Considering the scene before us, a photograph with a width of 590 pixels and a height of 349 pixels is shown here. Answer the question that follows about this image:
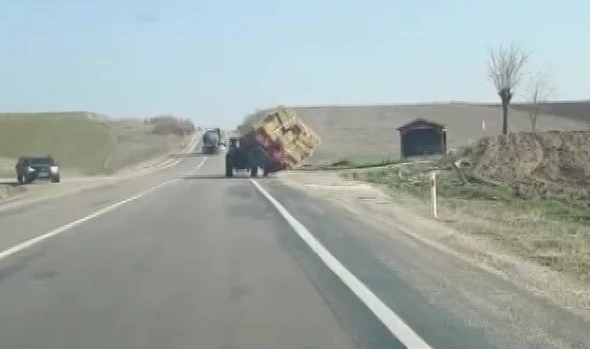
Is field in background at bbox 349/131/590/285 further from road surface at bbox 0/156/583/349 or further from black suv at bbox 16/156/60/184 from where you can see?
black suv at bbox 16/156/60/184

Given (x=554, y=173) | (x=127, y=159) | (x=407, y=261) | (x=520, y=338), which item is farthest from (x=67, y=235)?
(x=127, y=159)

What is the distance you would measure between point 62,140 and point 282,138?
7788 cm

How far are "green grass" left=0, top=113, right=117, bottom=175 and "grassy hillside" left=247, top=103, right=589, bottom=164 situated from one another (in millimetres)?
19806

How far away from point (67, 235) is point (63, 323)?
10501 mm

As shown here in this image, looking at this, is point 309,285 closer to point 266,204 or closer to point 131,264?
point 131,264

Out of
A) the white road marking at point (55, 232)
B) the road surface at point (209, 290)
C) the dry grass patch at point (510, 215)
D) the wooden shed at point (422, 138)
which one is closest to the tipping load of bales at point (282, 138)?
the dry grass patch at point (510, 215)

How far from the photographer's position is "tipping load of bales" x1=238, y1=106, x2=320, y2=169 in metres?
55.4

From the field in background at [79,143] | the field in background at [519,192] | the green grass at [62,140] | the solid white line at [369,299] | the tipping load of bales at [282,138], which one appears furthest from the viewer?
the green grass at [62,140]

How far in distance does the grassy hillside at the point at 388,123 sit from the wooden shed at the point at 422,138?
1067 inches

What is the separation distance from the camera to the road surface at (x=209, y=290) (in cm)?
912

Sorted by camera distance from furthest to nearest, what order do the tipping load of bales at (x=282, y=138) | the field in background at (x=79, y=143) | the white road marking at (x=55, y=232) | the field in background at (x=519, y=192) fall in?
1. the field in background at (x=79, y=143)
2. the tipping load of bales at (x=282, y=138)
3. the field in background at (x=519, y=192)
4. the white road marking at (x=55, y=232)

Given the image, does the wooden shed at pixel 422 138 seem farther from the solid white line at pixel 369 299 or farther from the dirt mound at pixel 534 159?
the solid white line at pixel 369 299

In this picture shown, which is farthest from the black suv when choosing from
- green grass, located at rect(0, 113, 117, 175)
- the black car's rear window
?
green grass, located at rect(0, 113, 117, 175)

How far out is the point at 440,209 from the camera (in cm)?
3023
